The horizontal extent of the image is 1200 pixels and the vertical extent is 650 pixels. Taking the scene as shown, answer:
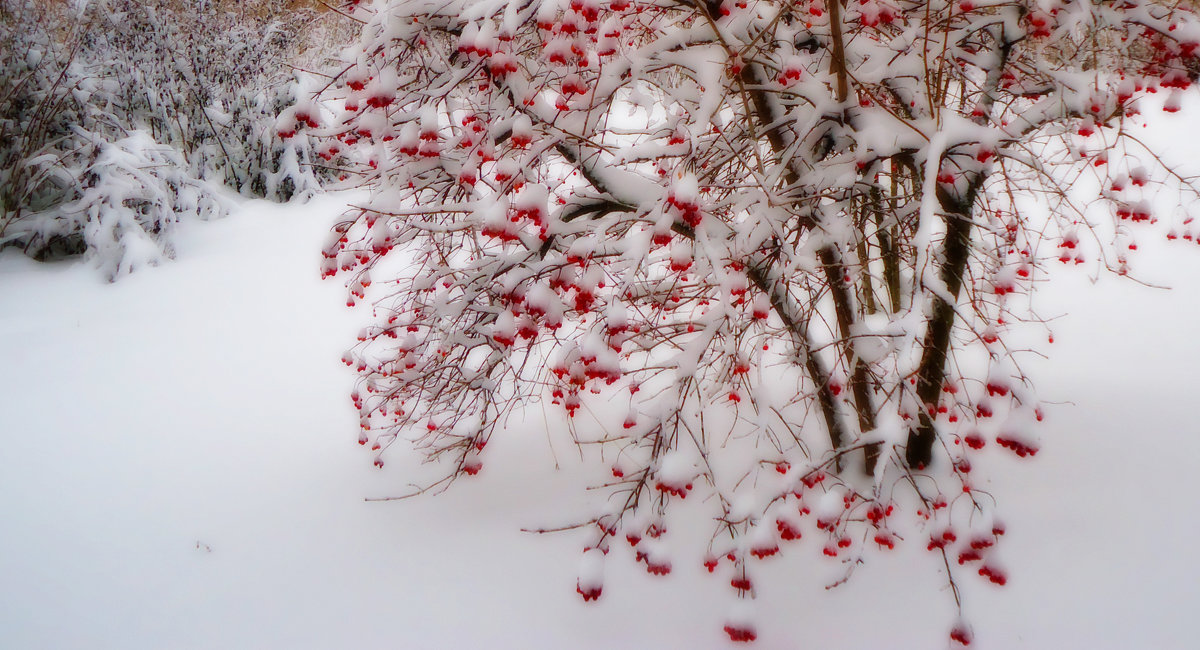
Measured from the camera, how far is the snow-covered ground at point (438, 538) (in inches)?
118

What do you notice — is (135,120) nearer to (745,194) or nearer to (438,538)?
(438,538)

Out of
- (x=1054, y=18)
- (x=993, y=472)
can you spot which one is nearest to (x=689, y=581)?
(x=993, y=472)

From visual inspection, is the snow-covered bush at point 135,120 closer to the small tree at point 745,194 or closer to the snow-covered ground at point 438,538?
the snow-covered ground at point 438,538

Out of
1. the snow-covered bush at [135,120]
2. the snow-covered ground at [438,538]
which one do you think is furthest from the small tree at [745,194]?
the snow-covered bush at [135,120]

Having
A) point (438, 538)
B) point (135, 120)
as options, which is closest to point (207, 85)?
point (135, 120)

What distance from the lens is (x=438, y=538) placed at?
3732mm

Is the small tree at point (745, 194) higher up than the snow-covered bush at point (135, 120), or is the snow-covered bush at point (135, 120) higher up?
the small tree at point (745, 194)

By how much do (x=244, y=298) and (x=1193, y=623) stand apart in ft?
28.3

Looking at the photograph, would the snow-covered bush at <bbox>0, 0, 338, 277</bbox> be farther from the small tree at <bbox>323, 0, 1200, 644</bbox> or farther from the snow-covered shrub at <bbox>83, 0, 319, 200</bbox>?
the small tree at <bbox>323, 0, 1200, 644</bbox>

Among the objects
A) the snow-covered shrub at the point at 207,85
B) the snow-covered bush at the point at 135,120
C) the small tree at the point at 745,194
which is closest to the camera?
the small tree at the point at 745,194

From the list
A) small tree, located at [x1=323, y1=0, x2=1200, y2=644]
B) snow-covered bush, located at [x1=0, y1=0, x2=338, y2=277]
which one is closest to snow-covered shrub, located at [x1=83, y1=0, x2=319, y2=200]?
snow-covered bush, located at [x1=0, y1=0, x2=338, y2=277]

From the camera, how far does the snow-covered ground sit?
301 cm

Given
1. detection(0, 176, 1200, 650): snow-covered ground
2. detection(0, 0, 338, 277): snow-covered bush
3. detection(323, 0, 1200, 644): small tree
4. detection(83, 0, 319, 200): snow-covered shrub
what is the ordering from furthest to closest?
detection(83, 0, 319, 200): snow-covered shrub → detection(0, 0, 338, 277): snow-covered bush → detection(0, 176, 1200, 650): snow-covered ground → detection(323, 0, 1200, 644): small tree

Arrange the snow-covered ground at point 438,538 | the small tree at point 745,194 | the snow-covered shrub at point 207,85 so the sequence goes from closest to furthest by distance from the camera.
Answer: the small tree at point 745,194 < the snow-covered ground at point 438,538 < the snow-covered shrub at point 207,85
